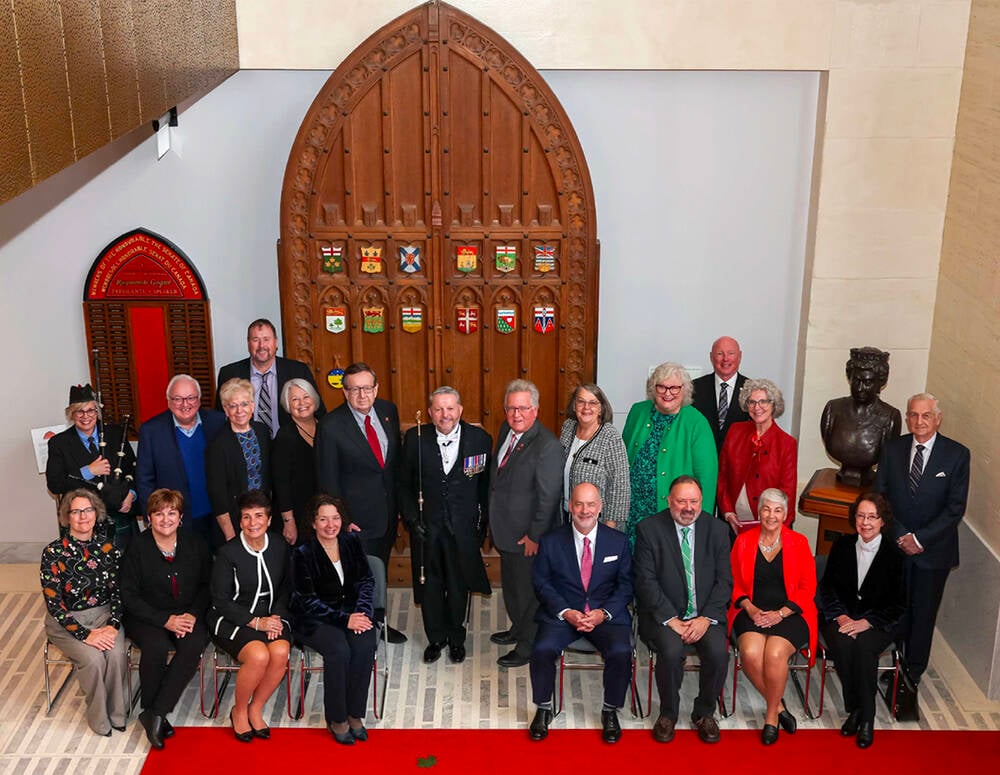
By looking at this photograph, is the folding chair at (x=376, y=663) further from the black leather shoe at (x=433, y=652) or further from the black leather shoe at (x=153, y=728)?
the black leather shoe at (x=153, y=728)

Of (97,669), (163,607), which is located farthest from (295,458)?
(97,669)

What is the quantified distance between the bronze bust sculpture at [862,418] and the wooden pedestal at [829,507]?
0.43 feet

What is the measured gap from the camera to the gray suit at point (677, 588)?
5965mm

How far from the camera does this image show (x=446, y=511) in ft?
21.1

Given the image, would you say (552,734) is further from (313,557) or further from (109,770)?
(109,770)

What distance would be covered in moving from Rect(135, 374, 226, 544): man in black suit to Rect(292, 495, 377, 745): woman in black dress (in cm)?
90

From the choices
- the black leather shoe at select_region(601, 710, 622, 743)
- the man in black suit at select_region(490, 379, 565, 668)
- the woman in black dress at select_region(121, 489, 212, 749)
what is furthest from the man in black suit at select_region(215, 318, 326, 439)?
the black leather shoe at select_region(601, 710, 622, 743)

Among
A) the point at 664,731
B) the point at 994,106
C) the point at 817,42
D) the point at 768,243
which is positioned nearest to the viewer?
the point at 664,731

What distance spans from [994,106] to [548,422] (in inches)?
126

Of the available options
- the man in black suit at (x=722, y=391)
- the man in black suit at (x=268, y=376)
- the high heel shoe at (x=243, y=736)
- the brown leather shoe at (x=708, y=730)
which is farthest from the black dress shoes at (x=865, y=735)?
the man in black suit at (x=268, y=376)

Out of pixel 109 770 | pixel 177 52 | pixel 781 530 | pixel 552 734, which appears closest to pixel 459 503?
pixel 552 734

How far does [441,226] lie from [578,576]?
2344 mm

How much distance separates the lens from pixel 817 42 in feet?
22.3

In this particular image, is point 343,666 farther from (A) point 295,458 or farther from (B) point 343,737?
(A) point 295,458
